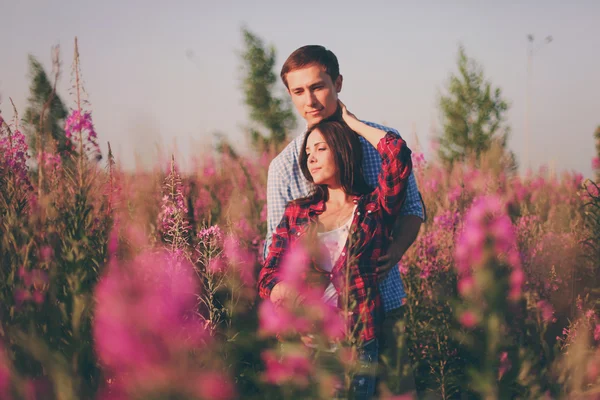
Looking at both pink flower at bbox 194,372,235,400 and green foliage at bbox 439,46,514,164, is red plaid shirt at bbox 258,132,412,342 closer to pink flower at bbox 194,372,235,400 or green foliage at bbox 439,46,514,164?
pink flower at bbox 194,372,235,400

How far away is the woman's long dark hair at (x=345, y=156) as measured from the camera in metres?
2.76

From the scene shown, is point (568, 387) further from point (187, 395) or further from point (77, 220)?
point (77, 220)

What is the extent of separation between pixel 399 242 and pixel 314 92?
3.30 ft

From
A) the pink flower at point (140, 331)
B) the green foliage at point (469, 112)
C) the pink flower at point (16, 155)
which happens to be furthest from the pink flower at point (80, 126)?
the green foliage at point (469, 112)

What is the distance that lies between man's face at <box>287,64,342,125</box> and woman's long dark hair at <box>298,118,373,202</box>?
0.13m

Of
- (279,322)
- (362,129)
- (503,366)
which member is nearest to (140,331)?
(279,322)

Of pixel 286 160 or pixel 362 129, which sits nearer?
pixel 362 129

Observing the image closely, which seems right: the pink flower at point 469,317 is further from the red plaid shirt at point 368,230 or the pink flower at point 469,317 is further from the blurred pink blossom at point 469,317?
the red plaid shirt at point 368,230

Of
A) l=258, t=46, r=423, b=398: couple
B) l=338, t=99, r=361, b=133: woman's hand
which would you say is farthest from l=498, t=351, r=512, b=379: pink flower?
l=338, t=99, r=361, b=133: woman's hand

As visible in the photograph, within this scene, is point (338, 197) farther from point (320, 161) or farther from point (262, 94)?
point (262, 94)

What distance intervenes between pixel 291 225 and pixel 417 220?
0.76m

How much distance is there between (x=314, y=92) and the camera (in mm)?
3002

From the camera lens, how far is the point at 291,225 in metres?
2.76

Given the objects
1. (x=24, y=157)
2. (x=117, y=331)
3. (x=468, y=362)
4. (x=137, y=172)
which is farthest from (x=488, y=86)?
(x=117, y=331)
